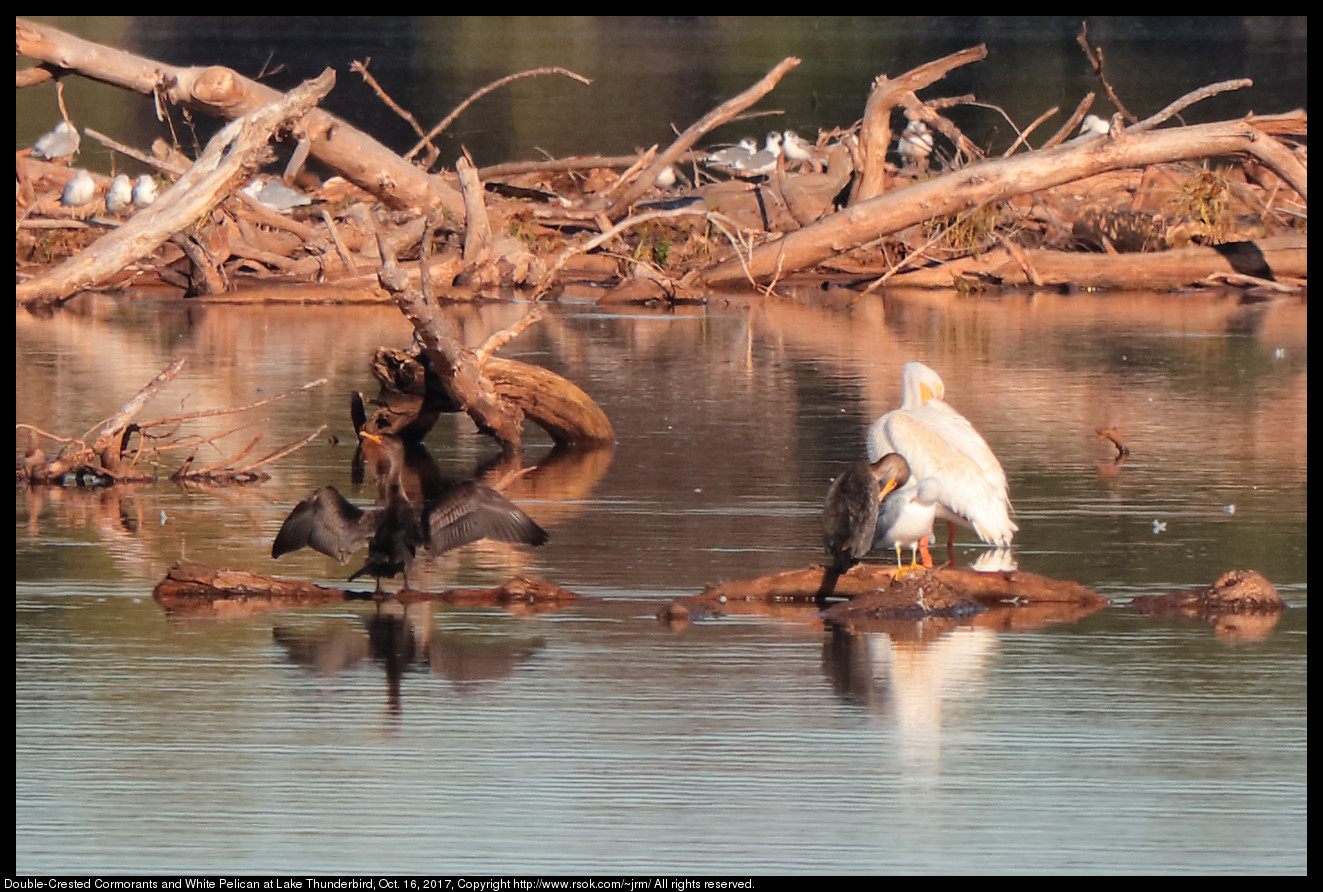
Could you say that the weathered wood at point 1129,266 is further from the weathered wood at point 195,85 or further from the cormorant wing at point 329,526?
the cormorant wing at point 329,526

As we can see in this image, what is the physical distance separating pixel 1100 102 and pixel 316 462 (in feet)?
112

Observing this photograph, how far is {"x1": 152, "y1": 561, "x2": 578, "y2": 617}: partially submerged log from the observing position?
863 cm

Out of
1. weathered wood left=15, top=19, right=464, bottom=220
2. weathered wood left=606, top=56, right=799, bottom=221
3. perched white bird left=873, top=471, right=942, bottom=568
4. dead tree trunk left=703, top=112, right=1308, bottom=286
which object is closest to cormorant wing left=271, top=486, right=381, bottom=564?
perched white bird left=873, top=471, right=942, bottom=568

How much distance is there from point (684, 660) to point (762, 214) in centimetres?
1630

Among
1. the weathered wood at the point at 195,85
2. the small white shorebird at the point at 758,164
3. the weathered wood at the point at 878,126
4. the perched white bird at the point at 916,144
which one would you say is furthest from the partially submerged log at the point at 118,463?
the perched white bird at the point at 916,144

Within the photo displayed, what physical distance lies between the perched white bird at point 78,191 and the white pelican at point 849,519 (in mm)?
16727

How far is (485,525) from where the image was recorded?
28.3ft

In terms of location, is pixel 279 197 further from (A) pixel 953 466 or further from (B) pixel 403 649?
(B) pixel 403 649

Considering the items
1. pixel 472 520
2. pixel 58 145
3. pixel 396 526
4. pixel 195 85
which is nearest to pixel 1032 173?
pixel 195 85

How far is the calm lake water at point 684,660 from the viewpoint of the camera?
19.5ft

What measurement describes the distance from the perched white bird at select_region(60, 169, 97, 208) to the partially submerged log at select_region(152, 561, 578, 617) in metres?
15.8

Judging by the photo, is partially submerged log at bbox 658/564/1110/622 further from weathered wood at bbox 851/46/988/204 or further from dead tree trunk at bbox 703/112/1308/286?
weathered wood at bbox 851/46/988/204

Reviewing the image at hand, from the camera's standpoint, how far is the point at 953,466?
9.24 meters

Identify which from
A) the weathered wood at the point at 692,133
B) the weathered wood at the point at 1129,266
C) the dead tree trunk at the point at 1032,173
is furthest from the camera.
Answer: the weathered wood at the point at 1129,266
